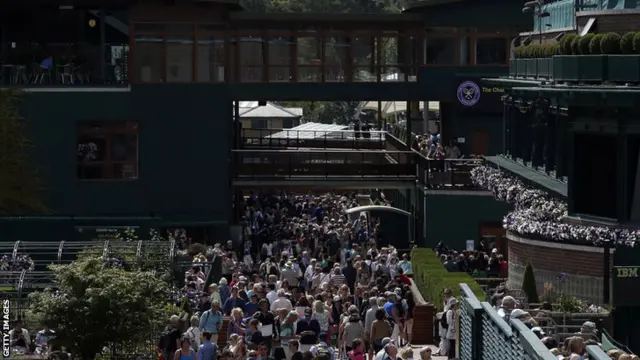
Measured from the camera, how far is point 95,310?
22500mm

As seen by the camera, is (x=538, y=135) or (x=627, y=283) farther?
(x=538, y=135)

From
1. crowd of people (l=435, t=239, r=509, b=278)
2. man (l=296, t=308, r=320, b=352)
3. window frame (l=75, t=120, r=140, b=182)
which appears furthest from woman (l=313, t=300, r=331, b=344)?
window frame (l=75, t=120, r=140, b=182)

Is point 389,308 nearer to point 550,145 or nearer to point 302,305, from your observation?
point 302,305

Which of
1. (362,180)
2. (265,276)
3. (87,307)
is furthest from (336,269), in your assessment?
(362,180)

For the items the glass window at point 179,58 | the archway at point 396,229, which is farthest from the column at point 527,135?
the glass window at point 179,58

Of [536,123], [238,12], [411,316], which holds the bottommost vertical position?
[411,316]

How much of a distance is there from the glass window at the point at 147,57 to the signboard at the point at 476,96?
29.0 ft

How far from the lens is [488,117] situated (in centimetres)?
5084

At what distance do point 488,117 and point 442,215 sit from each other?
17.8 ft

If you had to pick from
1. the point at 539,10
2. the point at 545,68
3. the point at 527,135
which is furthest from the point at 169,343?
the point at 539,10

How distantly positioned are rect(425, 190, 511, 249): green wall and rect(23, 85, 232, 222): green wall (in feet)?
19.9

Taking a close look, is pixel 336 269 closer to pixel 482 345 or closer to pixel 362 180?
pixel 482 345

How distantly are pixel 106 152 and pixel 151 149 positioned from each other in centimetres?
126

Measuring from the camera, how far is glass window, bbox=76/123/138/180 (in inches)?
1871
